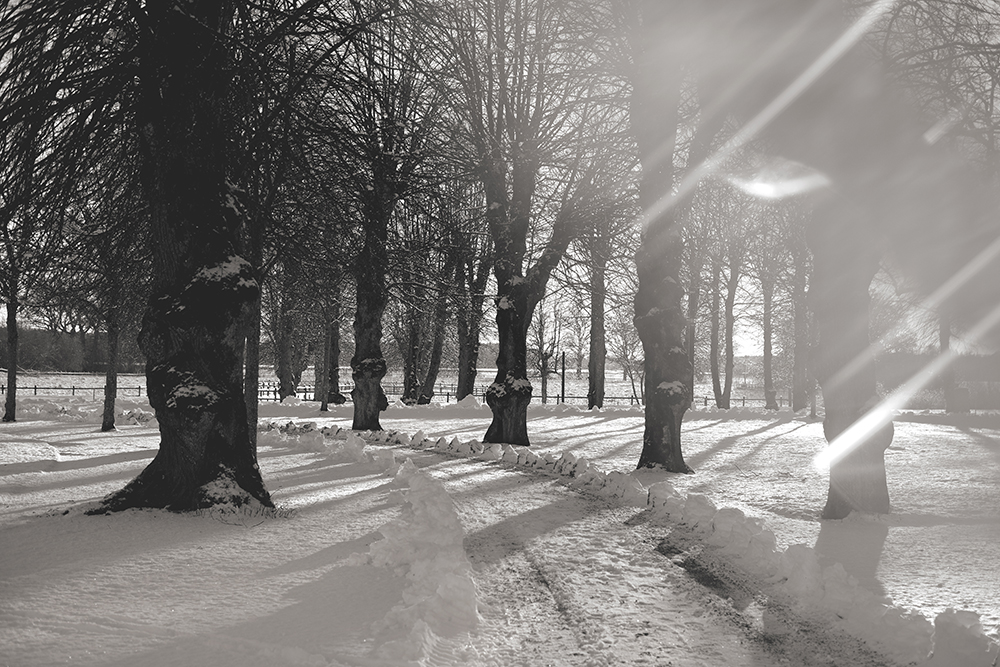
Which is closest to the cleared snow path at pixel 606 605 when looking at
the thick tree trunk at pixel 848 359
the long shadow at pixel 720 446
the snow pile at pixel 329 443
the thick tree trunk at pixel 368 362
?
the thick tree trunk at pixel 848 359

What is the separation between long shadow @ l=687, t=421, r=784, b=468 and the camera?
12.9 meters

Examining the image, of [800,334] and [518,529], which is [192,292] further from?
[800,334]

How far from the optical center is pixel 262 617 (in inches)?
162

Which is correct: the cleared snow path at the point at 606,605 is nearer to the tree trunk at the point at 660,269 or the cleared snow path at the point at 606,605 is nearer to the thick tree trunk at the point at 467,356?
the tree trunk at the point at 660,269

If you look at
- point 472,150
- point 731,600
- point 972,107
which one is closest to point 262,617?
point 731,600

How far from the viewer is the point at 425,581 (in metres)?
4.83

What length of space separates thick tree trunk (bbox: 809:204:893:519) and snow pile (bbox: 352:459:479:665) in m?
4.09

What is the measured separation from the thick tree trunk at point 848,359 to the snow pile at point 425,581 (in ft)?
13.4

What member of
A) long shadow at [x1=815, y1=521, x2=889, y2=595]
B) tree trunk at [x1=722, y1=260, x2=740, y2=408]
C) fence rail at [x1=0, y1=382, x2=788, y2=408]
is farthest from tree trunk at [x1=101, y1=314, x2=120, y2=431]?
tree trunk at [x1=722, y1=260, x2=740, y2=408]

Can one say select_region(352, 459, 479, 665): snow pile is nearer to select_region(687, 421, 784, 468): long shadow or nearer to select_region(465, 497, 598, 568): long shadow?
select_region(465, 497, 598, 568): long shadow

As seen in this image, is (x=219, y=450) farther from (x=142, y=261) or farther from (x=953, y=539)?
(x=953, y=539)

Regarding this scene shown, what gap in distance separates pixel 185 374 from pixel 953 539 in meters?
7.37

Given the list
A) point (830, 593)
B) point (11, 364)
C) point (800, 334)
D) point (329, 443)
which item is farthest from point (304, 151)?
point (800, 334)

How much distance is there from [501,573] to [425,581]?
816 mm
